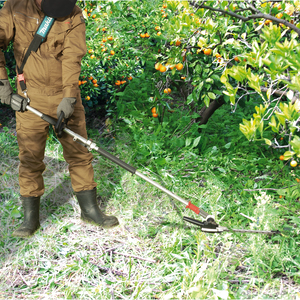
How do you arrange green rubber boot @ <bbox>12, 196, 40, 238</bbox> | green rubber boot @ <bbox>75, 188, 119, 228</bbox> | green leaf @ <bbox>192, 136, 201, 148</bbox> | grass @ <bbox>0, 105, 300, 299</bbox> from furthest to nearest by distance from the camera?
green leaf @ <bbox>192, 136, 201, 148</bbox> < green rubber boot @ <bbox>75, 188, 119, 228</bbox> < green rubber boot @ <bbox>12, 196, 40, 238</bbox> < grass @ <bbox>0, 105, 300, 299</bbox>

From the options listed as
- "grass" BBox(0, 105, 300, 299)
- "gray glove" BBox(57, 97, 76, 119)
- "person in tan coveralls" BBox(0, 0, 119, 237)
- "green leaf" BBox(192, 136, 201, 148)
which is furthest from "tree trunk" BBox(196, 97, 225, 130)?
"gray glove" BBox(57, 97, 76, 119)

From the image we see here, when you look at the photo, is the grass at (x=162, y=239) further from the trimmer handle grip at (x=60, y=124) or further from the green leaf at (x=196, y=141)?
the trimmer handle grip at (x=60, y=124)

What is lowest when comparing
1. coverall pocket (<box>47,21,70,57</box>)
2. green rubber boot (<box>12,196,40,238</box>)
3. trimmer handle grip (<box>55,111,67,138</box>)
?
green rubber boot (<box>12,196,40,238</box>)

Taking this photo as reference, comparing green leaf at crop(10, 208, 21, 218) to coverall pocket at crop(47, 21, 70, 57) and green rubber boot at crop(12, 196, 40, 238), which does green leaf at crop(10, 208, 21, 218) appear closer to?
green rubber boot at crop(12, 196, 40, 238)

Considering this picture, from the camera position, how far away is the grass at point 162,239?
2158 millimetres

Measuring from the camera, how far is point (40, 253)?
2.50 metres

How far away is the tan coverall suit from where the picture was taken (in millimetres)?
2268

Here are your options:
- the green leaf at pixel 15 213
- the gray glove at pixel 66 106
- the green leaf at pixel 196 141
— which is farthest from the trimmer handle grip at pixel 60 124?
the green leaf at pixel 196 141

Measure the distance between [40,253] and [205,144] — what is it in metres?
2.13

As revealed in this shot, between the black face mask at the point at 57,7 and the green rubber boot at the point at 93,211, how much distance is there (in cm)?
143

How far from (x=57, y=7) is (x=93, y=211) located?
1.65m

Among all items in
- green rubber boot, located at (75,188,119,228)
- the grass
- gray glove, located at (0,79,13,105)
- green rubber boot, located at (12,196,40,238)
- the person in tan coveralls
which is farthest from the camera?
green rubber boot, located at (75,188,119,228)

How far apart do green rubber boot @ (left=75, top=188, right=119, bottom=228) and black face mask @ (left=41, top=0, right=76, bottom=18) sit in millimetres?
1426

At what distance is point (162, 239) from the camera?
2555 mm
